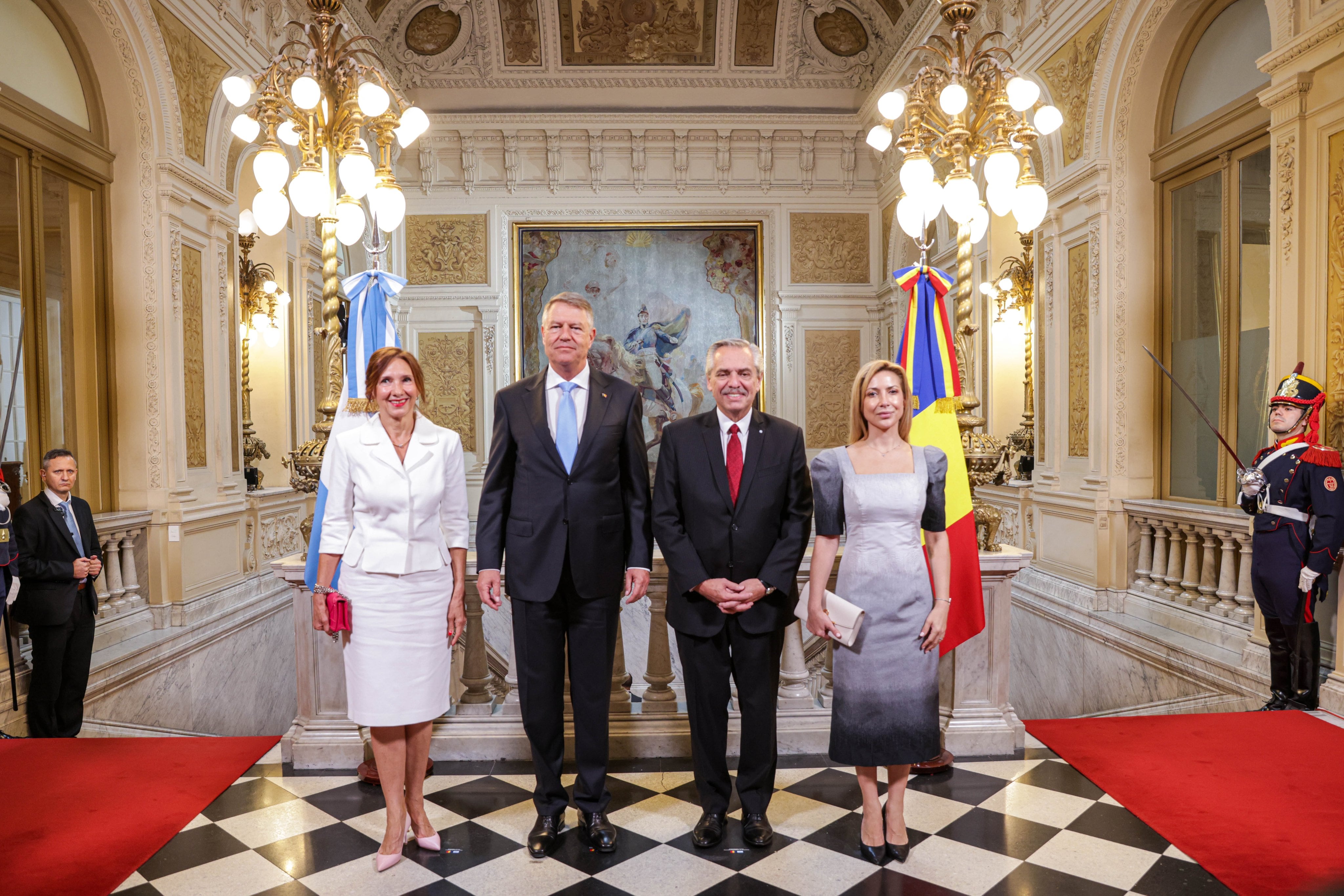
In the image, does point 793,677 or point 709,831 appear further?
point 793,677

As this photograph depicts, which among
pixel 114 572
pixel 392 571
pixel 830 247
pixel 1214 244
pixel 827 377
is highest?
pixel 830 247

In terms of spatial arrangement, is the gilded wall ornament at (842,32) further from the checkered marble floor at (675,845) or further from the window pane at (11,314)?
the checkered marble floor at (675,845)

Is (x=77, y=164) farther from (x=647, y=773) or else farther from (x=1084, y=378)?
(x=1084, y=378)

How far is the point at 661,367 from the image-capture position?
11914 millimetres

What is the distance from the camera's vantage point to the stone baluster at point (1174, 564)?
5.78 m

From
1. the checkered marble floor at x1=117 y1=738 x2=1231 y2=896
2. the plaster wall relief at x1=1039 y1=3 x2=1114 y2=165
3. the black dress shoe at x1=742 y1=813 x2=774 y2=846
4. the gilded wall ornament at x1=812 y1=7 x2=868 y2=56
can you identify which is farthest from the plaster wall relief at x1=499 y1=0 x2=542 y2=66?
the black dress shoe at x1=742 y1=813 x2=774 y2=846

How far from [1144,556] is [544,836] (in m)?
5.17

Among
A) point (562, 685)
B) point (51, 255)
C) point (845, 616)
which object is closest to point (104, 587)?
point (51, 255)

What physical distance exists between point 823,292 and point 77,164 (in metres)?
8.99

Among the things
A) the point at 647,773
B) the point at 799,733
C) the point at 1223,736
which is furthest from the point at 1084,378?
the point at 647,773

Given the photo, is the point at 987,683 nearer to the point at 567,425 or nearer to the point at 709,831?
the point at 709,831

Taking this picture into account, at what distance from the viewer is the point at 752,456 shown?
285 cm

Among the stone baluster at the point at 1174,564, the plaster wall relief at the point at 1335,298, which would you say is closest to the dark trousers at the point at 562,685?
the plaster wall relief at the point at 1335,298

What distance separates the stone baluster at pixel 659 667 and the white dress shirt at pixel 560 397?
115 cm
